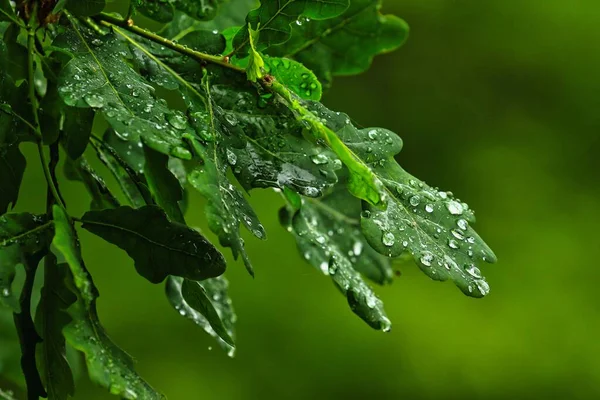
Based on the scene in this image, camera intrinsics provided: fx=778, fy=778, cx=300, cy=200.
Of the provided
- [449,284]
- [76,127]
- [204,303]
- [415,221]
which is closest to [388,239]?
[415,221]

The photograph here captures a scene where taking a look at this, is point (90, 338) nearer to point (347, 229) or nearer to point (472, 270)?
point (472, 270)

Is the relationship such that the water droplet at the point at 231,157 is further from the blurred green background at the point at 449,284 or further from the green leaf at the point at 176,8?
the blurred green background at the point at 449,284

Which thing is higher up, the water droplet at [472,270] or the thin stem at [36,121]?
the water droplet at [472,270]

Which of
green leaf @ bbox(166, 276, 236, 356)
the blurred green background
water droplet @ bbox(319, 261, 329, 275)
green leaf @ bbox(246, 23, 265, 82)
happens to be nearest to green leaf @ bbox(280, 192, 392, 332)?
water droplet @ bbox(319, 261, 329, 275)

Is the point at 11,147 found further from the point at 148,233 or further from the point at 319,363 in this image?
the point at 319,363

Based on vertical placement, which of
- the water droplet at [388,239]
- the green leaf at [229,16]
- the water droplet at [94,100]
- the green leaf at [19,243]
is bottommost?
the green leaf at [19,243]

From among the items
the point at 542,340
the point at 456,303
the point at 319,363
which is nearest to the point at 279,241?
the point at 319,363

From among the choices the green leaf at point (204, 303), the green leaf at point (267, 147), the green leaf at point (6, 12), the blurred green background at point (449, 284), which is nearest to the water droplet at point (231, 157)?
the green leaf at point (267, 147)
